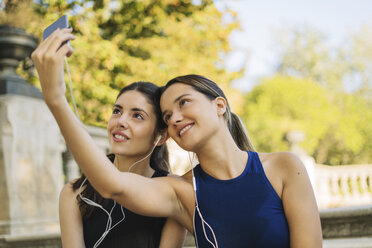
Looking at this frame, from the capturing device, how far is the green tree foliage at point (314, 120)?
82.8 ft

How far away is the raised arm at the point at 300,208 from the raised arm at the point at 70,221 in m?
1.07

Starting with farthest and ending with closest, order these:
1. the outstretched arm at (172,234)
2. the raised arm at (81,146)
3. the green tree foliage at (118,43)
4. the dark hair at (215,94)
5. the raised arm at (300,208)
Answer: the green tree foliage at (118,43), the outstretched arm at (172,234), the dark hair at (215,94), the raised arm at (300,208), the raised arm at (81,146)

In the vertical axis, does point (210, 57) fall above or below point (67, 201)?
below

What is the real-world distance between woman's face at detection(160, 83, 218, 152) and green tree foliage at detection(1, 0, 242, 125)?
6196 mm

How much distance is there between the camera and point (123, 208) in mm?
2486

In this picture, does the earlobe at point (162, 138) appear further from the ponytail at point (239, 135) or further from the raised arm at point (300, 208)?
the raised arm at point (300, 208)

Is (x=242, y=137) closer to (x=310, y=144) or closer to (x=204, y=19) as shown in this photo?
(x=204, y=19)

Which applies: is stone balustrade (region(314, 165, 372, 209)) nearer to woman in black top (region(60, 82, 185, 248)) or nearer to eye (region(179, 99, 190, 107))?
woman in black top (region(60, 82, 185, 248))

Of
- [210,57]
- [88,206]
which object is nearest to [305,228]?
[88,206]

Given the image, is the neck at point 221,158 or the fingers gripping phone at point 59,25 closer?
the fingers gripping phone at point 59,25

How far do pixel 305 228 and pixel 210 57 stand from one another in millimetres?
10605

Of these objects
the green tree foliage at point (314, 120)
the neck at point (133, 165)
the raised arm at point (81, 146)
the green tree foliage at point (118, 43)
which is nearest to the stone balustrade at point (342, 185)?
the green tree foliage at point (118, 43)

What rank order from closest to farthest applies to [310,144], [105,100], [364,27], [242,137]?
1. [242,137]
2. [105,100]
3. [310,144]
4. [364,27]

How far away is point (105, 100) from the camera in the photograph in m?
9.24
